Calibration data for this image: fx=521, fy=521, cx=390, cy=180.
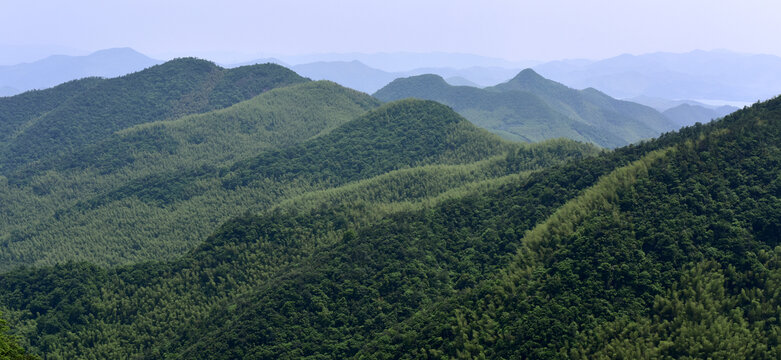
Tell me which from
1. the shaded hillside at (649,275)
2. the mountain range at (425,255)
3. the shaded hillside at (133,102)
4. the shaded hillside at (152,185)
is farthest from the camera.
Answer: the shaded hillside at (133,102)

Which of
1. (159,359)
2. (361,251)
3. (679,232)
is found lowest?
(159,359)

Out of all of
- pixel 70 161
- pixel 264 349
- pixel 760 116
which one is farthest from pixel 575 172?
pixel 70 161

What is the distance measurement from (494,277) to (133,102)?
155 metres

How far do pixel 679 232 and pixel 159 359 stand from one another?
4736cm

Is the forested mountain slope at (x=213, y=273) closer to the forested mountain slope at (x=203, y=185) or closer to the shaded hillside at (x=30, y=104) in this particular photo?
the forested mountain slope at (x=203, y=185)

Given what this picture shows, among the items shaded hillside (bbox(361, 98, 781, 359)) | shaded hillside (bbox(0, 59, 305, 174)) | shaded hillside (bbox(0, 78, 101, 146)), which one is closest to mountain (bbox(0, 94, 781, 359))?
shaded hillside (bbox(361, 98, 781, 359))

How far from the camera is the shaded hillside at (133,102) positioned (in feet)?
472

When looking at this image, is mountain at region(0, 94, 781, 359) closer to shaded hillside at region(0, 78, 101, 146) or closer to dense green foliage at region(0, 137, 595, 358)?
dense green foliage at region(0, 137, 595, 358)

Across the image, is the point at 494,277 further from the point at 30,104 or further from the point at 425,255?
the point at 30,104

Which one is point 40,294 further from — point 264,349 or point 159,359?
point 264,349

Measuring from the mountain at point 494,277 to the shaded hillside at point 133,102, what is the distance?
101488 mm

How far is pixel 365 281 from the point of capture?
50.8 meters

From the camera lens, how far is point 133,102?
165875 millimetres

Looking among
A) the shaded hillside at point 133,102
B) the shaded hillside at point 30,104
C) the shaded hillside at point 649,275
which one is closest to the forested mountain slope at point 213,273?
the shaded hillside at point 649,275
